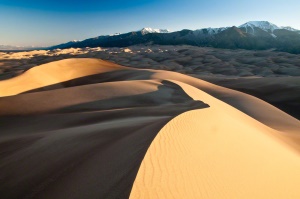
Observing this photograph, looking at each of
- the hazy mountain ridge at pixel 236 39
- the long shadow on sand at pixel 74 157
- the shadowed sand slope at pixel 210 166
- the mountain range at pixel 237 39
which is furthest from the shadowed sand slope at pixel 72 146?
the hazy mountain ridge at pixel 236 39

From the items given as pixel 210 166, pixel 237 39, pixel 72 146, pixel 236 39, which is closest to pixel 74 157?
pixel 72 146

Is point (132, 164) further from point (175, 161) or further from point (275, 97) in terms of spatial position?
point (275, 97)

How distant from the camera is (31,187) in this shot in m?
3.11

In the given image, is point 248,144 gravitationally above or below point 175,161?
below

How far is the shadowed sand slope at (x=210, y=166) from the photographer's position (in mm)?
2605

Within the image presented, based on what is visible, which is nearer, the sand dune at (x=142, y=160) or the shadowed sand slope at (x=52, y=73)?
the sand dune at (x=142, y=160)

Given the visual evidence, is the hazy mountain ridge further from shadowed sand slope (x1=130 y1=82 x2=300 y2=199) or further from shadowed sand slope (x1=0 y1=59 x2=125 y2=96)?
shadowed sand slope (x1=130 y1=82 x2=300 y2=199)

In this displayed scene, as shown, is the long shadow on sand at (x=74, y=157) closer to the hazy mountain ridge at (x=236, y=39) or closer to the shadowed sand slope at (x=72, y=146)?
the shadowed sand slope at (x=72, y=146)

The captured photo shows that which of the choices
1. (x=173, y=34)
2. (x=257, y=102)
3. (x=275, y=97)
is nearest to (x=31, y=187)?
(x=257, y=102)

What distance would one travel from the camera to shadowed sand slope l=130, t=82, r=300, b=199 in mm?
2605

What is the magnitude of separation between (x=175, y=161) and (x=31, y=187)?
5.77 ft

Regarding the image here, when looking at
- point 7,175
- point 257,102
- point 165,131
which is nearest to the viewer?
point 7,175

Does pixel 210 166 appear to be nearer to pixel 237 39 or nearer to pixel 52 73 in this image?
pixel 52 73

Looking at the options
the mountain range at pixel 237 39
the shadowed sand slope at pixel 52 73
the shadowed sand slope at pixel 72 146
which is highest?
the shadowed sand slope at pixel 72 146
